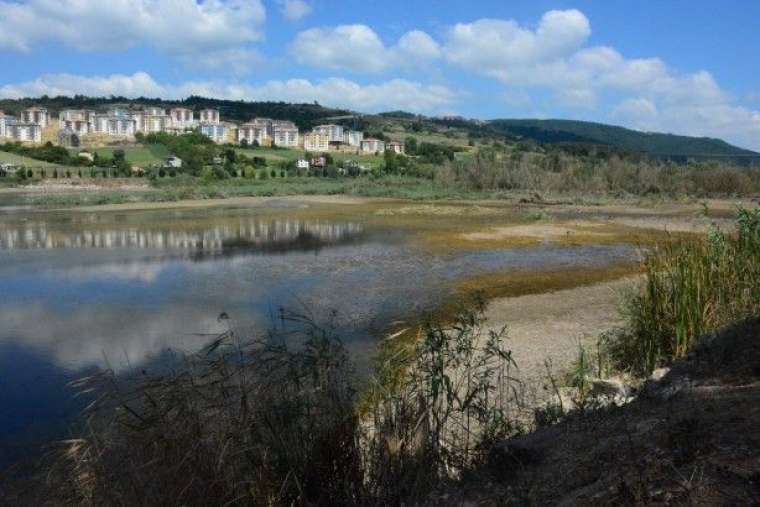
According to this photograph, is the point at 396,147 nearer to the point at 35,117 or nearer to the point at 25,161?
the point at 25,161

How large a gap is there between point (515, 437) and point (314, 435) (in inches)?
64.2

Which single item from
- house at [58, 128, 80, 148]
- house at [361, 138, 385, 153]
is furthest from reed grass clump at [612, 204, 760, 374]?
house at [58, 128, 80, 148]

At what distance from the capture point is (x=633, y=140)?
17138 cm

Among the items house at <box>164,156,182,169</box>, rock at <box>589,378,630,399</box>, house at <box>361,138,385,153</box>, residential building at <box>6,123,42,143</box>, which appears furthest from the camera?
house at <box>361,138,385,153</box>

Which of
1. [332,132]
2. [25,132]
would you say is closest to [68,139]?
[25,132]

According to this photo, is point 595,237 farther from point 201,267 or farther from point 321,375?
point 321,375

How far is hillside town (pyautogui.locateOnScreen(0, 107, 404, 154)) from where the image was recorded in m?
128

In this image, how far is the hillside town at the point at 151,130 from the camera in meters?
128

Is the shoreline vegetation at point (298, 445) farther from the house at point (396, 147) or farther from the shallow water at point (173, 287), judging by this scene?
the house at point (396, 147)

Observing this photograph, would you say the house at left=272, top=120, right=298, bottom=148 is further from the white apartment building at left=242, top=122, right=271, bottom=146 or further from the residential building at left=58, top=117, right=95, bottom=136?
the residential building at left=58, top=117, right=95, bottom=136

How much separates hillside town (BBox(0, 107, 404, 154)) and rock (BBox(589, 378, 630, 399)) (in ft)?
388

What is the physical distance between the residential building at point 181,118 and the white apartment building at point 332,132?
33938 mm

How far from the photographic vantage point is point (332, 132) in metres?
152

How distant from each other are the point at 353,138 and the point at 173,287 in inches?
5183
